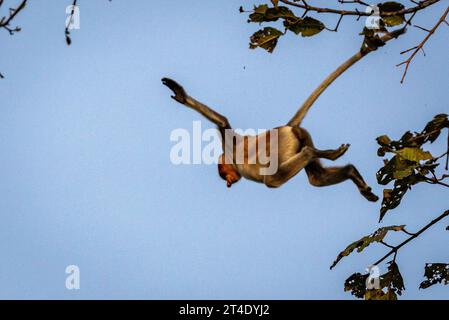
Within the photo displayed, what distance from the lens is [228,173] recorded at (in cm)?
618

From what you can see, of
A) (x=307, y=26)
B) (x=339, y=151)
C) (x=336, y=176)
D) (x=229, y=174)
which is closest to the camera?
(x=339, y=151)

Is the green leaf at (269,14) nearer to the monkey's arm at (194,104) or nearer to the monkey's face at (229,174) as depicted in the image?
the monkey's arm at (194,104)

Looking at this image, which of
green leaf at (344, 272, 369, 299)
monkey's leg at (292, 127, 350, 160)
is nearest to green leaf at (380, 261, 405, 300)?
green leaf at (344, 272, 369, 299)

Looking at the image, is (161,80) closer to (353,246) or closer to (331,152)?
(331,152)

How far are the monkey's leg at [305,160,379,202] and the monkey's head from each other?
566 millimetres

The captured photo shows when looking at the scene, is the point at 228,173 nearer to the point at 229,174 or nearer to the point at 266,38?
the point at 229,174

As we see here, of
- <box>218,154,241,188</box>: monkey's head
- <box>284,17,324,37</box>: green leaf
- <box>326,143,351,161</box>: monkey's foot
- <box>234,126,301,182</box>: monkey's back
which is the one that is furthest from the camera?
<box>218,154,241,188</box>: monkey's head

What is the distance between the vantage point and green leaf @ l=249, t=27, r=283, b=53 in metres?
5.93

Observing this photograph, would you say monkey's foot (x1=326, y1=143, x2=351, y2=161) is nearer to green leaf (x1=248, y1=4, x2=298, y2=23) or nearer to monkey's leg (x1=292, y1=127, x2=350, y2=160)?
monkey's leg (x1=292, y1=127, x2=350, y2=160)

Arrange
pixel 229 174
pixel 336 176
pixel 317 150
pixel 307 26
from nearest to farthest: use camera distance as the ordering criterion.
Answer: pixel 317 150
pixel 307 26
pixel 336 176
pixel 229 174

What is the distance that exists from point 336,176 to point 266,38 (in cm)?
116

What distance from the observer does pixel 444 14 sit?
16.9 feet

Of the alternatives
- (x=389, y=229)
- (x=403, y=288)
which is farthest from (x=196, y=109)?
(x=403, y=288)

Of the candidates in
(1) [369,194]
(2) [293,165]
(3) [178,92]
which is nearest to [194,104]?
(3) [178,92]
